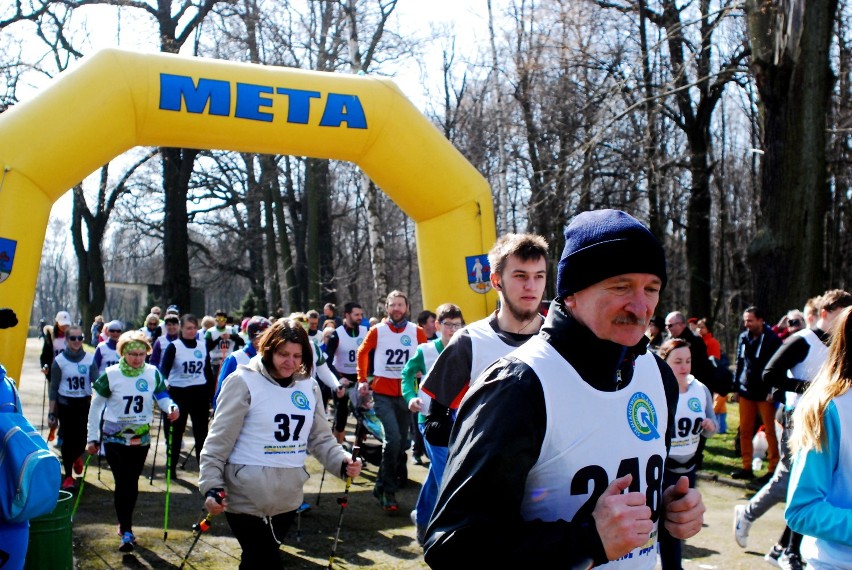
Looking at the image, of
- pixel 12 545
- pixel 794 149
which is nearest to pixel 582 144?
pixel 794 149

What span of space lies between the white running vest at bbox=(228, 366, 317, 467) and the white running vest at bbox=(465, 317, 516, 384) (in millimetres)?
1187

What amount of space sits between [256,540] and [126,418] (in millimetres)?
3200

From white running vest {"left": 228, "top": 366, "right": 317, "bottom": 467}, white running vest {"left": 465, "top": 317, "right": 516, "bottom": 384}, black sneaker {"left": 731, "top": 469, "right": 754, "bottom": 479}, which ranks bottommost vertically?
black sneaker {"left": 731, "top": 469, "right": 754, "bottom": 479}

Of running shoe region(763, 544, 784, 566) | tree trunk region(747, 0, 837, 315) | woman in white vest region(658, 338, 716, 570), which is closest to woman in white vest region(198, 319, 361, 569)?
woman in white vest region(658, 338, 716, 570)

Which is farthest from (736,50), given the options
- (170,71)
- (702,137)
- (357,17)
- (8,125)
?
(8,125)

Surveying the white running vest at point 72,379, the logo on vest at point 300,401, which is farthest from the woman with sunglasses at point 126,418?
the logo on vest at point 300,401

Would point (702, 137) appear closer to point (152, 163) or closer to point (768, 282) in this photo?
point (768, 282)

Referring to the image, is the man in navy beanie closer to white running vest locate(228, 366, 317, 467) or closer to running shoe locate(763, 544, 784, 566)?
white running vest locate(228, 366, 317, 467)

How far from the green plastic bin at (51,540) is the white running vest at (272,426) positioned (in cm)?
120

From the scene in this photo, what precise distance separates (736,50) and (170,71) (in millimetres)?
14308

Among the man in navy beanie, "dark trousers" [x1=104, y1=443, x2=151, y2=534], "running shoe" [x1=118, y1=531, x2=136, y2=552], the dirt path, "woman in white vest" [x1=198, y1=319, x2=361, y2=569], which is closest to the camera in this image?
the man in navy beanie

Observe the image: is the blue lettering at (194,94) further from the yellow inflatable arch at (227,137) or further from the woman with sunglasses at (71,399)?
the woman with sunglasses at (71,399)

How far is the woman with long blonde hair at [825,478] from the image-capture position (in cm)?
317

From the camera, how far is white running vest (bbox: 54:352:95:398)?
1021cm
